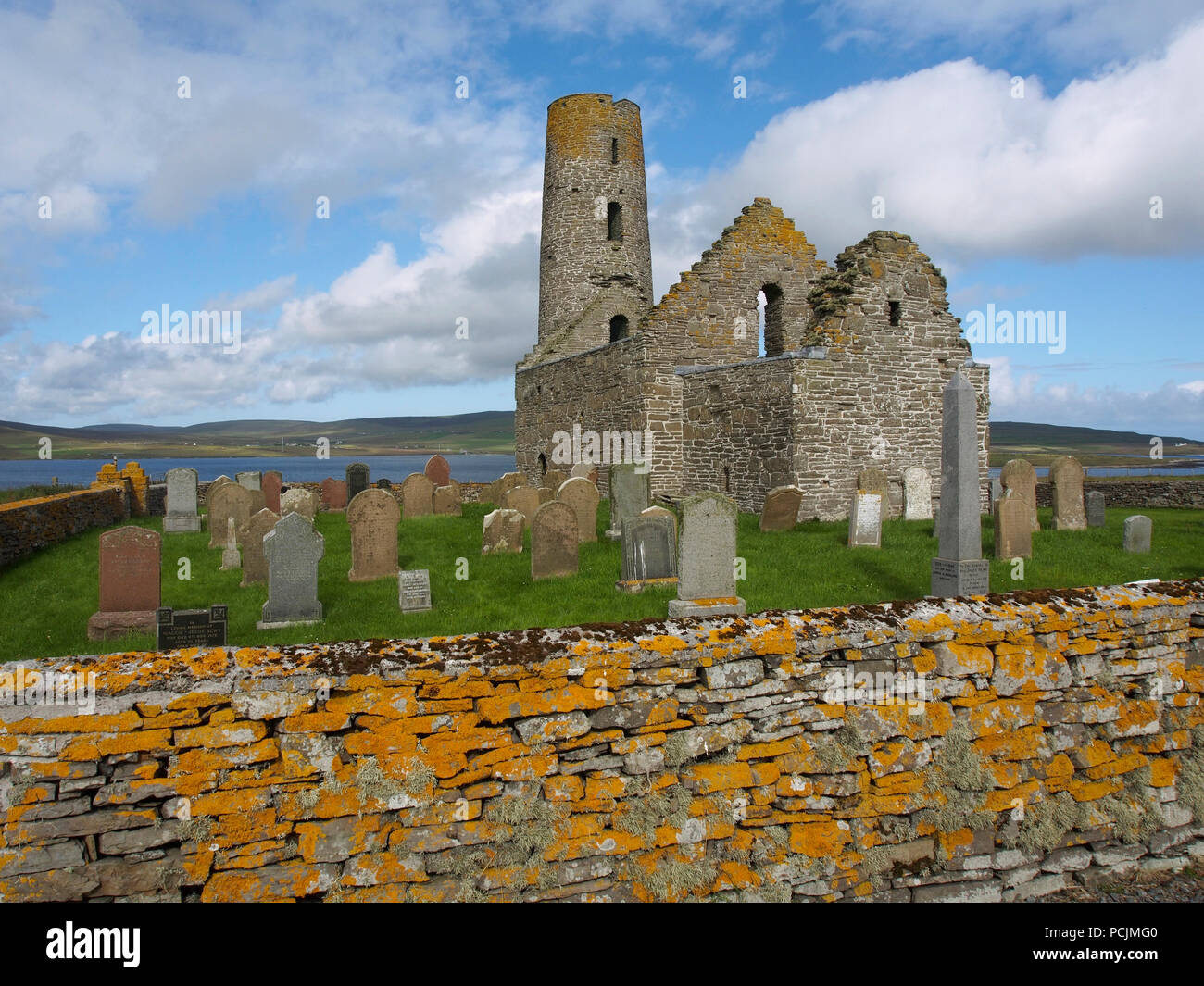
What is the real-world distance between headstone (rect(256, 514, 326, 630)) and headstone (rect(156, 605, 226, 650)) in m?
0.99

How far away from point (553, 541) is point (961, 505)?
4.84 m

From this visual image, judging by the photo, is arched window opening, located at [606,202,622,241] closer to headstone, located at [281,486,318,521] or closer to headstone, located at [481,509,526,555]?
headstone, located at [281,486,318,521]

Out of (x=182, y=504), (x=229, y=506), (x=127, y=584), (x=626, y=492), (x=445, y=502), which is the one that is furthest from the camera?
(x=445, y=502)

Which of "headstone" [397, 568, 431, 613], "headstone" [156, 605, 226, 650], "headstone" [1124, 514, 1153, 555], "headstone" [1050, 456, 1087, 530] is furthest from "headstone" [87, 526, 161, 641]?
"headstone" [1050, 456, 1087, 530]

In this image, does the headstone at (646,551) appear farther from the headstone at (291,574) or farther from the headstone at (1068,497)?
the headstone at (1068,497)

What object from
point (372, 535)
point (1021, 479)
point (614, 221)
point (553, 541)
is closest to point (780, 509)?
point (1021, 479)

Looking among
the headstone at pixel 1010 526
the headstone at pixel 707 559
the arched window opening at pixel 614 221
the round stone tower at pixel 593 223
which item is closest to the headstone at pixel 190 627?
the headstone at pixel 707 559

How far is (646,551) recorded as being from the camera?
28.1 feet

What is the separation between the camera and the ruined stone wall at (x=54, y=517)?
1168 centimetres

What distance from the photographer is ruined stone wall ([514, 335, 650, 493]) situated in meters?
18.0

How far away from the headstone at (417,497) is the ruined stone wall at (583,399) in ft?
16.1

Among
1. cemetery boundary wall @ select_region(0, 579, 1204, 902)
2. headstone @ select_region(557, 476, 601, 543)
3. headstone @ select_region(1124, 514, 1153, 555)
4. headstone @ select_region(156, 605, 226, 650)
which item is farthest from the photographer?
headstone @ select_region(557, 476, 601, 543)

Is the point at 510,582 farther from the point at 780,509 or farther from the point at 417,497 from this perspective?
the point at 417,497
